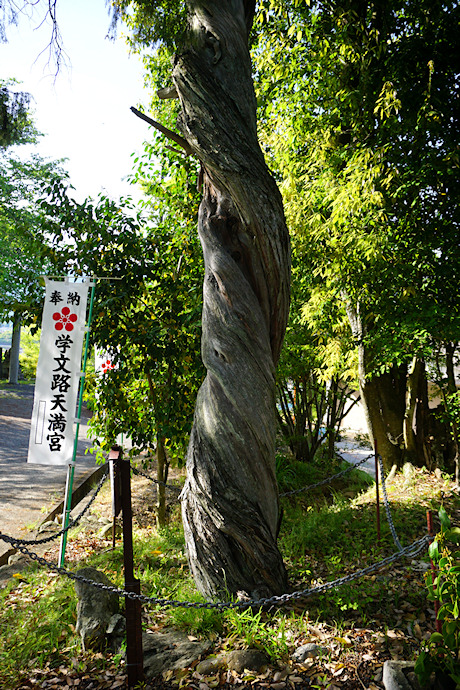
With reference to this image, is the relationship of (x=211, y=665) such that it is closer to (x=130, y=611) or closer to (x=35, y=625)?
(x=130, y=611)

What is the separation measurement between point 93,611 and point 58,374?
6.94 ft

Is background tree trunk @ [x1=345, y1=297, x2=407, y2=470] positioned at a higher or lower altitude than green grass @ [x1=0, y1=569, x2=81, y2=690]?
higher

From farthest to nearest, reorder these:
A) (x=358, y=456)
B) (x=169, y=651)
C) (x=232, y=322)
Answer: (x=358, y=456) < (x=232, y=322) < (x=169, y=651)

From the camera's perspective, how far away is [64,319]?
4539 millimetres

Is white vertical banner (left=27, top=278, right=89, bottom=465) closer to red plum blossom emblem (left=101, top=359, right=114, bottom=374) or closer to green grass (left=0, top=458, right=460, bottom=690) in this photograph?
red plum blossom emblem (left=101, top=359, right=114, bottom=374)

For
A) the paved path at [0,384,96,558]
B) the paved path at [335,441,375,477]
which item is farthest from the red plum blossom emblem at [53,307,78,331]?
the paved path at [335,441,375,477]

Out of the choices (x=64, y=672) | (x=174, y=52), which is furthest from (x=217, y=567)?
(x=174, y=52)

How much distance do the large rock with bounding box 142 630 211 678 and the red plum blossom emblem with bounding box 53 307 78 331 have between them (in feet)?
8.96

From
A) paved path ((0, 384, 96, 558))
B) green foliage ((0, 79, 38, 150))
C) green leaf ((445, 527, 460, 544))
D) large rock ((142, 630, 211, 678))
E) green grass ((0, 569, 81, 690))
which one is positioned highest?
green foliage ((0, 79, 38, 150))

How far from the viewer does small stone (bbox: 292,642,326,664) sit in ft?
8.84

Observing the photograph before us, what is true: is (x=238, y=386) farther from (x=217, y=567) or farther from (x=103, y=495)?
(x=103, y=495)

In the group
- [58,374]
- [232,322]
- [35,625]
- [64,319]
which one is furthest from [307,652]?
[64,319]

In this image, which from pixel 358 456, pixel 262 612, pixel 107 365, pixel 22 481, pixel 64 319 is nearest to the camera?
pixel 262 612

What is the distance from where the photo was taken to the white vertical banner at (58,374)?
4.36 m
